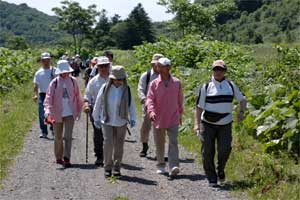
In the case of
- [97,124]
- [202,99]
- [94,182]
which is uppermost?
[202,99]

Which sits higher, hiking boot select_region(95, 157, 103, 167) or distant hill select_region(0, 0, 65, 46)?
distant hill select_region(0, 0, 65, 46)

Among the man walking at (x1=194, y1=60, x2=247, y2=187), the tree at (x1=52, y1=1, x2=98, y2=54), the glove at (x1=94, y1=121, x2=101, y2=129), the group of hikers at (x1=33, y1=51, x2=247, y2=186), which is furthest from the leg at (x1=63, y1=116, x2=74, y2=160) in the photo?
the tree at (x1=52, y1=1, x2=98, y2=54)

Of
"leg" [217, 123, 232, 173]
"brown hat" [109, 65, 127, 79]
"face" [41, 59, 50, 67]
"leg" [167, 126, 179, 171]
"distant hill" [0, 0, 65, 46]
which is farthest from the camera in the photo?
"distant hill" [0, 0, 65, 46]

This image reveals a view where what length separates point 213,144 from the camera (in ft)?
31.5

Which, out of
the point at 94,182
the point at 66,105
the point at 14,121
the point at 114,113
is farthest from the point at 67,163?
the point at 14,121

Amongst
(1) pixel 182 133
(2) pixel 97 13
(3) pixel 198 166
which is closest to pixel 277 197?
(3) pixel 198 166

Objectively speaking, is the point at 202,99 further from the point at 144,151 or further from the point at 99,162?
the point at 144,151

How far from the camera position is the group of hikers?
30.8 ft

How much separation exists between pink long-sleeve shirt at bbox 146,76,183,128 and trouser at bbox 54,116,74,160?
5.67 feet

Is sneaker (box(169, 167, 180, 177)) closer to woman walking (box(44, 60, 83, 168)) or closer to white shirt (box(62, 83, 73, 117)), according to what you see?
woman walking (box(44, 60, 83, 168))

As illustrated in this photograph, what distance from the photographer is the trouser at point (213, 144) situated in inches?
372

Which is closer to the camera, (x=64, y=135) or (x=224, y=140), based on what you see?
(x=224, y=140)

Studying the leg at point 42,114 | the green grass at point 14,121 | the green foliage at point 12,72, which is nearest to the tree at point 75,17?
the green foliage at point 12,72

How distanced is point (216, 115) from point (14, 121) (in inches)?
350
